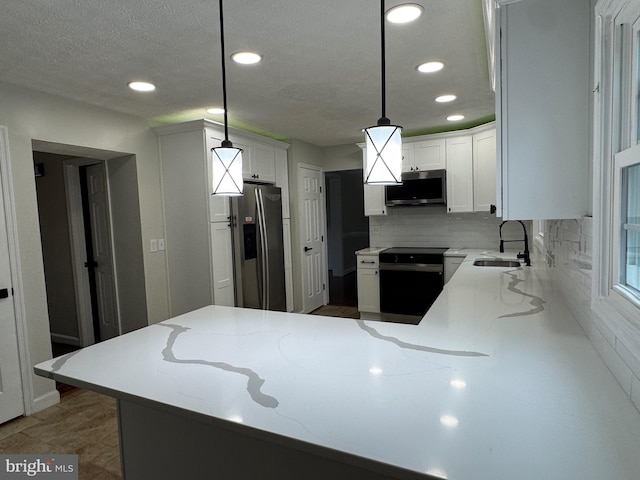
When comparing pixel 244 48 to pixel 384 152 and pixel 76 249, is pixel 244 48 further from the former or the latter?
pixel 76 249

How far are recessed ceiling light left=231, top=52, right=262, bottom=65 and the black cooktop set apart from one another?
2.62 meters

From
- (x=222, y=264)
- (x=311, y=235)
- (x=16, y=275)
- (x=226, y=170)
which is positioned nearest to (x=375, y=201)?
(x=311, y=235)

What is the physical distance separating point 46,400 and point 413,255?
136 inches

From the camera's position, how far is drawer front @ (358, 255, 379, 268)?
4.42 meters

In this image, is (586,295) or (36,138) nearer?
(586,295)

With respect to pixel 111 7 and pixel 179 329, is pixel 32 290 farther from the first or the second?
pixel 111 7

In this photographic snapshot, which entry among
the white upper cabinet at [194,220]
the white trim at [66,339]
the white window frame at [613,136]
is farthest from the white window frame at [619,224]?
the white trim at [66,339]

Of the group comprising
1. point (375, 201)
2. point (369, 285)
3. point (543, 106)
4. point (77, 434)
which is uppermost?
point (543, 106)

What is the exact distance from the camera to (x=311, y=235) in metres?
5.09

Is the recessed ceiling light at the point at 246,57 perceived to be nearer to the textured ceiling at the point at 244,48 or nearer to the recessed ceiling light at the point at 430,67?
the textured ceiling at the point at 244,48

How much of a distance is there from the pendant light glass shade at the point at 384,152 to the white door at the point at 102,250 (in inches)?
126

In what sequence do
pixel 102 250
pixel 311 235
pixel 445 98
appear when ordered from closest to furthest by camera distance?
pixel 445 98 → pixel 102 250 → pixel 311 235

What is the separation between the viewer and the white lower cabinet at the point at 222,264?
3.49 meters

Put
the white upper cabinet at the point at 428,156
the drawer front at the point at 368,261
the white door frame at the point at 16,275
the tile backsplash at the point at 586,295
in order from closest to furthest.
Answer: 1. the tile backsplash at the point at 586,295
2. the white door frame at the point at 16,275
3. the white upper cabinet at the point at 428,156
4. the drawer front at the point at 368,261
